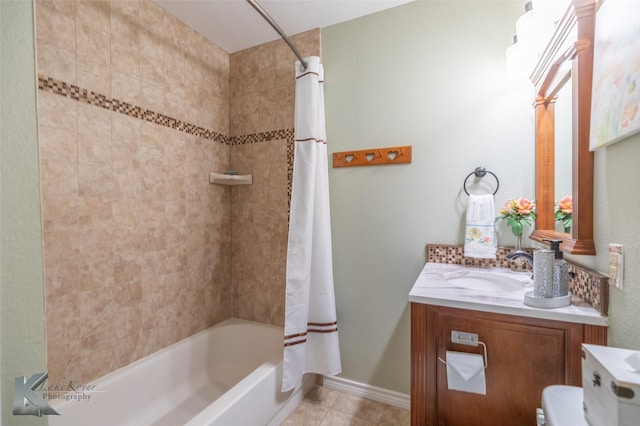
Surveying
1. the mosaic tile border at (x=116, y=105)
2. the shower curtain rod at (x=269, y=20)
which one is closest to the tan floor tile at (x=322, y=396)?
the mosaic tile border at (x=116, y=105)

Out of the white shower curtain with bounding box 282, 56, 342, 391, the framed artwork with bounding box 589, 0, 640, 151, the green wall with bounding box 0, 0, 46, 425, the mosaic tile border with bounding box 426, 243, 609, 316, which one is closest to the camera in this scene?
the green wall with bounding box 0, 0, 46, 425

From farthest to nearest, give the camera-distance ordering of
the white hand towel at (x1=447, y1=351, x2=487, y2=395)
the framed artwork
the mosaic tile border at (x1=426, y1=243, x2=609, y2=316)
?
the white hand towel at (x1=447, y1=351, x2=487, y2=395), the mosaic tile border at (x1=426, y1=243, x2=609, y2=316), the framed artwork

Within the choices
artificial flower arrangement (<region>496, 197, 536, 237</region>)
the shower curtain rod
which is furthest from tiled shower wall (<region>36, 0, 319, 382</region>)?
artificial flower arrangement (<region>496, 197, 536, 237</region>)

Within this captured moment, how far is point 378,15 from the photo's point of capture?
1.77 metres

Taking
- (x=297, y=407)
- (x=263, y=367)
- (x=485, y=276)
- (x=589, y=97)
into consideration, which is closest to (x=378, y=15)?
(x=589, y=97)

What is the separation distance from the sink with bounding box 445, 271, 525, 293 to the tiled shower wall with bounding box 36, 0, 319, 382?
121 cm

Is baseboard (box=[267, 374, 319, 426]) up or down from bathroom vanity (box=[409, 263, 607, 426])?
down

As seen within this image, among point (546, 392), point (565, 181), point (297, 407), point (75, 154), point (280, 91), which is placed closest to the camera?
point (546, 392)

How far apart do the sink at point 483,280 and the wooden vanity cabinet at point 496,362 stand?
1.05ft

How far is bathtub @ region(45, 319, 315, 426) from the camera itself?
1.28 meters

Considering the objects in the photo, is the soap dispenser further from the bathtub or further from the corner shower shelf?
the corner shower shelf

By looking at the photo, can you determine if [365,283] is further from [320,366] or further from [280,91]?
[280,91]

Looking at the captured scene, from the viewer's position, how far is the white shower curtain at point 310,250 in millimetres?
1654

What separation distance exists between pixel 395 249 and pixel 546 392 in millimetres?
1120
